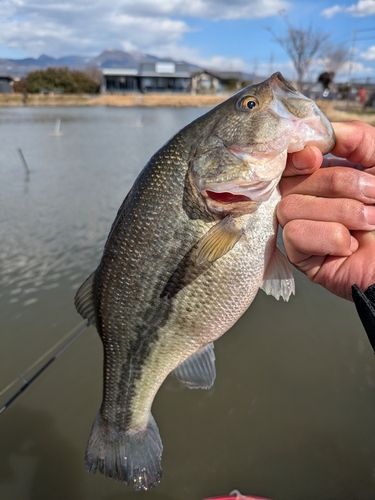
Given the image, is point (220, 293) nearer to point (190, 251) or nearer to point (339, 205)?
point (190, 251)

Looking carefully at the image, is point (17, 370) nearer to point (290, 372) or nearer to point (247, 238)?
point (290, 372)

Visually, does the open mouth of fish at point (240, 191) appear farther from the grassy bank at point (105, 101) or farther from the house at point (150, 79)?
the house at point (150, 79)

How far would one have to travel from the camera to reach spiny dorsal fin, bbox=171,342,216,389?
7.01 ft

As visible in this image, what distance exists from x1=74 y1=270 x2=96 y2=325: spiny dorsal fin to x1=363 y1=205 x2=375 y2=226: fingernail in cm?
152

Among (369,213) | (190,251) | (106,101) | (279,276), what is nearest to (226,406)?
(279,276)

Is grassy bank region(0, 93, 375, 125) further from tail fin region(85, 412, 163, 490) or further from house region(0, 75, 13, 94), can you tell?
tail fin region(85, 412, 163, 490)

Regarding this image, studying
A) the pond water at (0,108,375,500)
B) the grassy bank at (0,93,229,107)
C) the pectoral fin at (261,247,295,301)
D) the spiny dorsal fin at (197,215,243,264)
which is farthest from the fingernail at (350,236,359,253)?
the grassy bank at (0,93,229,107)

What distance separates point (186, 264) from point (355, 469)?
2793mm

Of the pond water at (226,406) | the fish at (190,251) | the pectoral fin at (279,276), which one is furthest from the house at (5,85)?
the pectoral fin at (279,276)

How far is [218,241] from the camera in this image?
67.6 inches

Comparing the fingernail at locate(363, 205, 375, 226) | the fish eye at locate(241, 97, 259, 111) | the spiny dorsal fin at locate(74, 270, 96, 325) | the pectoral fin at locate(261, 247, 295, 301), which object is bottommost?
the spiny dorsal fin at locate(74, 270, 96, 325)

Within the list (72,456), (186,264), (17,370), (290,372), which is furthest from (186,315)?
(17,370)

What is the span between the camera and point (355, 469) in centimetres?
316

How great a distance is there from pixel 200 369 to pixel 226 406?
200 cm
